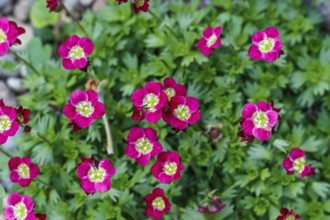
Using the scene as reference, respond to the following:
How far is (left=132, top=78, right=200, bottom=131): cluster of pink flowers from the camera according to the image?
2684 mm

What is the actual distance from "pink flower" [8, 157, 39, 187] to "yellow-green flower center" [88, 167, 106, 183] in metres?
0.47

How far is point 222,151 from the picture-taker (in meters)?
3.26

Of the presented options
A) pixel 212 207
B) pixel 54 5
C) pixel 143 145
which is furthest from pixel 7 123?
pixel 212 207

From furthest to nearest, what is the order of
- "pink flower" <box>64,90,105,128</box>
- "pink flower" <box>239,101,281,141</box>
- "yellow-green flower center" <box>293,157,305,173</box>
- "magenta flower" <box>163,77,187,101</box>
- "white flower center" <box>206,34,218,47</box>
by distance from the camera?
"white flower center" <box>206,34,218,47</box>, "yellow-green flower center" <box>293,157,305,173</box>, "magenta flower" <box>163,77,187,101</box>, "pink flower" <box>64,90,105,128</box>, "pink flower" <box>239,101,281,141</box>

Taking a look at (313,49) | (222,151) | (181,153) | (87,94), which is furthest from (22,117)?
(313,49)

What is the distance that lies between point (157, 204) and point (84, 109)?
70 centimetres

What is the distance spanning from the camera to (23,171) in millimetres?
3066

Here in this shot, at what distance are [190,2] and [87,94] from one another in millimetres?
1537

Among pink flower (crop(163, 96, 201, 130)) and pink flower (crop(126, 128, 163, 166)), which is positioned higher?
pink flower (crop(163, 96, 201, 130))

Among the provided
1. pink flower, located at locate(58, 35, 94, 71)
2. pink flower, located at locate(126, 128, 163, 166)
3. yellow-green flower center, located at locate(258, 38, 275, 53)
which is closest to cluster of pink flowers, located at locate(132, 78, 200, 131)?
pink flower, located at locate(126, 128, 163, 166)

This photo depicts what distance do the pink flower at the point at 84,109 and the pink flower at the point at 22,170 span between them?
1.57ft

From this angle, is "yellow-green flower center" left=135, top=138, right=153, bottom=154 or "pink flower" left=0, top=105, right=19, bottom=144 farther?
"yellow-green flower center" left=135, top=138, right=153, bottom=154

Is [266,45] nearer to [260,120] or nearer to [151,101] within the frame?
[260,120]

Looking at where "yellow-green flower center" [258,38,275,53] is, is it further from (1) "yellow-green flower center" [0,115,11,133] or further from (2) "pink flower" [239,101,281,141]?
(1) "yellow-green flower center" [0,115,11,133]
